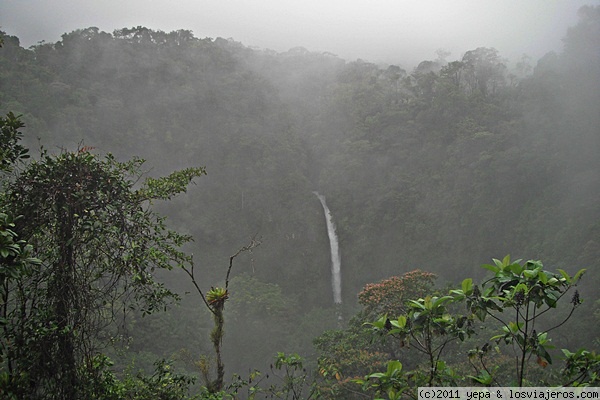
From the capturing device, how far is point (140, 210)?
10.5ft

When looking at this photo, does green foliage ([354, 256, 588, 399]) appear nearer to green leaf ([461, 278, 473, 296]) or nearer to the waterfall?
green leaf ([461, 278, 473, 296])

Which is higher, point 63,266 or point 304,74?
point 304,74

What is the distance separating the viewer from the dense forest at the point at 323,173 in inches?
454

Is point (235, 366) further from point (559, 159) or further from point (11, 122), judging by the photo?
point (559, 159)

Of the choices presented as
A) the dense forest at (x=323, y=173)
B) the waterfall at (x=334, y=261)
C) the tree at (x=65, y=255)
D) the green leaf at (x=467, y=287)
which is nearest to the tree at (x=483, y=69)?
the dense forest at (x=323, y=173)

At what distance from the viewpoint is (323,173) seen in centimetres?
2073

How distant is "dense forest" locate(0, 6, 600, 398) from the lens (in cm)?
1153

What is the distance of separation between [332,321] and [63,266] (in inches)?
466

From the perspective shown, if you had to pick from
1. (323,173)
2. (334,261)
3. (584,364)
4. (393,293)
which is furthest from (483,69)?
(584,364)

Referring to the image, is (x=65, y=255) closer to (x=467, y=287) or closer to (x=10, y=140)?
(x=10, y=140)

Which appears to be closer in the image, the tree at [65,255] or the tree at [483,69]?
the tree at [65,255]

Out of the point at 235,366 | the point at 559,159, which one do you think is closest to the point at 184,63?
the point at 235,366

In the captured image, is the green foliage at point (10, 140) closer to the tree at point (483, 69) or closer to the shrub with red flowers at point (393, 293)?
the shrub with red flowers at point (393, 293)

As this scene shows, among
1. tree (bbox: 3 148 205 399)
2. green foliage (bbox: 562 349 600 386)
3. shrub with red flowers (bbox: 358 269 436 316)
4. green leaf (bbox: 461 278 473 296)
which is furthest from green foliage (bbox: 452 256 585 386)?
shrub with red flowers (bbox: 358 269 436 316)
